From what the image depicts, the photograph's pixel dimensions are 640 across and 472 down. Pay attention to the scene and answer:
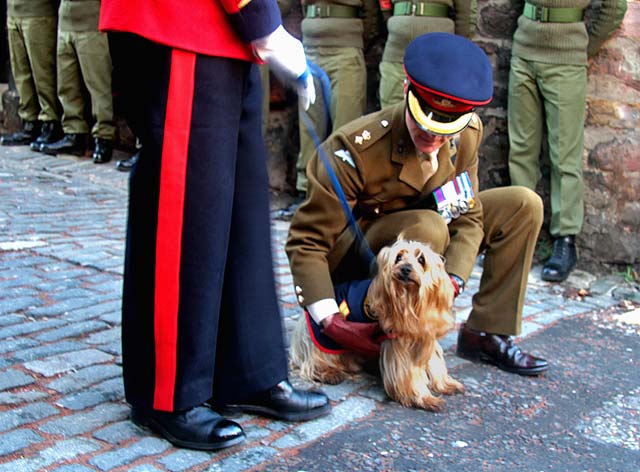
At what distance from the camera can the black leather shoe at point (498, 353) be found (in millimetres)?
3451

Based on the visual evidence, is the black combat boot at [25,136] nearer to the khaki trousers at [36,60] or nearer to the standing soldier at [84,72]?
the khaki trousers at [36,60]

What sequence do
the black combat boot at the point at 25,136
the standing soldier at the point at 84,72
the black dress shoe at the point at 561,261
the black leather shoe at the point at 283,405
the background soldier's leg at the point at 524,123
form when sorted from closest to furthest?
the black leather shoe at the point at 283,405 → the black dress shoe at the point at 561,261 → the background soldier's leg at the point at 524,123 → the standing soldier at the point at 84,72 → the black combat boot at the point at 25,136

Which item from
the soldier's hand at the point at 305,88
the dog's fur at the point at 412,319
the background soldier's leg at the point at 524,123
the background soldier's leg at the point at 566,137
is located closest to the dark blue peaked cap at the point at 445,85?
the dog's fur at the point at 412,319

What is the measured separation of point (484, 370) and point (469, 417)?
51 centimetres

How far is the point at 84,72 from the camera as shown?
25.5ft

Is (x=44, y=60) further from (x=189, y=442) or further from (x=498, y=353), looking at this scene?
(x=189, y=442)

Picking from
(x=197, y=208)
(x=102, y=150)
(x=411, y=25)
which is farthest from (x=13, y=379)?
(x=102, y=150)

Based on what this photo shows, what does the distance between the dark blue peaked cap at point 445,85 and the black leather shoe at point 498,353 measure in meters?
0.94

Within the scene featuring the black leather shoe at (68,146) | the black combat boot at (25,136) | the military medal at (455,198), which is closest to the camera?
the military medal at (455,198)

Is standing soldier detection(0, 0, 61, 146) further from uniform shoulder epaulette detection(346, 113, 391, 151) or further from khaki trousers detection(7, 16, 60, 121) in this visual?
uniform shoulder epaulette detection(346, 113, 391, 151)

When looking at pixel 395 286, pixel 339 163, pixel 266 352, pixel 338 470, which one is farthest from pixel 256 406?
pixel 339 163

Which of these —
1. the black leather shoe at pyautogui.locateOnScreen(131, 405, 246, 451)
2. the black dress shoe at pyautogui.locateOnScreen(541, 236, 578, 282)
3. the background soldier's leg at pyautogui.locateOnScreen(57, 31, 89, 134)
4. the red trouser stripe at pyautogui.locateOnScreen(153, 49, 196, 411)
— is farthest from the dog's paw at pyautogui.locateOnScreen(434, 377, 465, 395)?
the background soldier's leg at pyautogui.locateOnScreen(57, 31, 89, 134)

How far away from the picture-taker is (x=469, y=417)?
118 inches

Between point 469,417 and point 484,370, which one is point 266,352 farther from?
point 484,370
